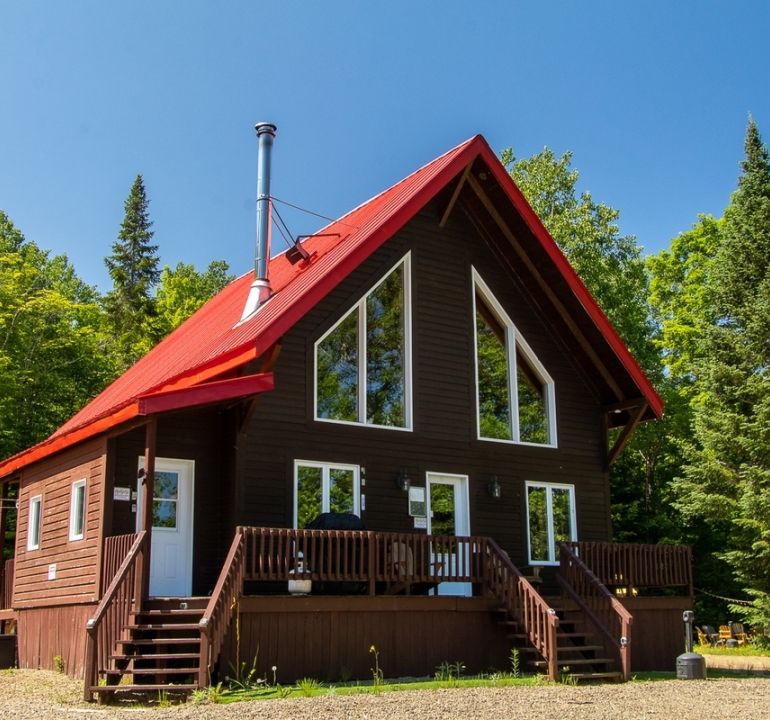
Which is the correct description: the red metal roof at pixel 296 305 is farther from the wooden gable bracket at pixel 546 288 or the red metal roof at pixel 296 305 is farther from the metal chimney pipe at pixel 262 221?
the wooden gable bracket at pixel 546 288

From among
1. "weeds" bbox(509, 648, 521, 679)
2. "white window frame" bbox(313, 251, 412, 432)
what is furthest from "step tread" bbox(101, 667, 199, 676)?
"white window frame" bbox(313, 251, 412, 432)

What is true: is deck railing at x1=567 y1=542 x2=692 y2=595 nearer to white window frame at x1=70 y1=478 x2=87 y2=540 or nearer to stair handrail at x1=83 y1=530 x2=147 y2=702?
stair handrail at x1=83 y1=530 x2=147 y2=702

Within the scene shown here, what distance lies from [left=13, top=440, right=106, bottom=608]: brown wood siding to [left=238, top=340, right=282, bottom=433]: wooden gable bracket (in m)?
2.22

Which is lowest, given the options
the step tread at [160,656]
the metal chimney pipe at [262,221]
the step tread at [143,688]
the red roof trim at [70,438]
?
the step tread at [143,688]

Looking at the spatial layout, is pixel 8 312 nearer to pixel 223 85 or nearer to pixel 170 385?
pixel 223 85

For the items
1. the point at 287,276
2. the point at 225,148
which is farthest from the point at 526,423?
the point at 225,148

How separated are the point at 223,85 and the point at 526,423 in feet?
30.4

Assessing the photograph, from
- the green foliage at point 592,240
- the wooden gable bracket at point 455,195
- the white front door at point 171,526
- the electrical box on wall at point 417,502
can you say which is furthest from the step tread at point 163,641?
the green foliage at point 592,240

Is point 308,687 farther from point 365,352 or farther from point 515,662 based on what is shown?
point 365,352

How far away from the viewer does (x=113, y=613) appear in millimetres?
13125

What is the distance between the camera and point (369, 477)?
56.4 ft

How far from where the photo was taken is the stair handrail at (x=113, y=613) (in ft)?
40.0

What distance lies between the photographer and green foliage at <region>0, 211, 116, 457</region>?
31.2 m

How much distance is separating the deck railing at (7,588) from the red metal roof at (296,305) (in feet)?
7.06
